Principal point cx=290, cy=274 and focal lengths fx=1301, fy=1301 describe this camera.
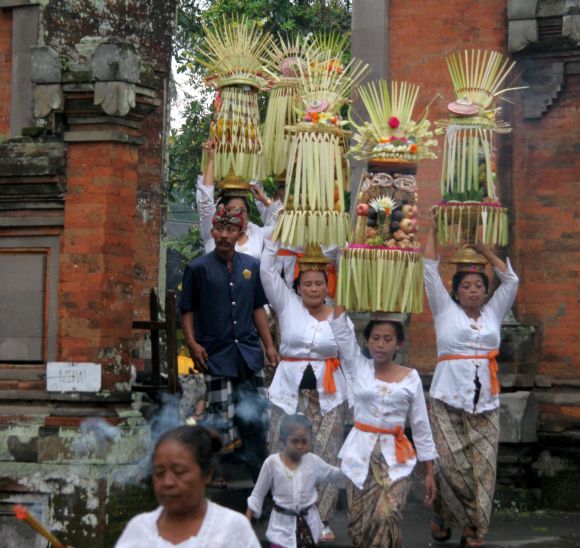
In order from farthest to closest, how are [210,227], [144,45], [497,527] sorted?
[144,45]
[497,527]
[210,227]

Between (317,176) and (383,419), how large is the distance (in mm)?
1584

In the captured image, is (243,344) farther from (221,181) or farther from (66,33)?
(66,33)

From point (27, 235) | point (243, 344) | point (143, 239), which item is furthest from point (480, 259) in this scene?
point (143, 239)

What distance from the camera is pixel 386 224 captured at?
25.7ft

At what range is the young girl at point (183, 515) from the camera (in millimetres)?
4188

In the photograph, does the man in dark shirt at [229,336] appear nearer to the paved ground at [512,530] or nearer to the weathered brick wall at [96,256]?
the weathered brick wall at [96,256]

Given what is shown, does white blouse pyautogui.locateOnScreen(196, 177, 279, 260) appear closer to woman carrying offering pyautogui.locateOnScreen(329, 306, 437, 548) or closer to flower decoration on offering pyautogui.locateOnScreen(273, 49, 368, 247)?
flower decoration on offering pyautogui.locateOnScreen(273, 49, 368, 247)

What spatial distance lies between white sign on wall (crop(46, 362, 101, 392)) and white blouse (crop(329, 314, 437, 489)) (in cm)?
185

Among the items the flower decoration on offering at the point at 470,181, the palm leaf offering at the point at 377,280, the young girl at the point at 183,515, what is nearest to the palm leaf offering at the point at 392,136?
the flower decoration on offering at the point at 470,181

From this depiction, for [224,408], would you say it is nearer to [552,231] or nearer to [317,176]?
[317,176]

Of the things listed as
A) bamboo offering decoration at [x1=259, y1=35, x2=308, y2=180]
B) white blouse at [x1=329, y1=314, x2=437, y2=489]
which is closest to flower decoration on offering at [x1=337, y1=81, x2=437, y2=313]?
white blouse at [x1=329, y1=314, x2=437, y2=489]

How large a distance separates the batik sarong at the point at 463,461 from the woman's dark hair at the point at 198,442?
4.20m

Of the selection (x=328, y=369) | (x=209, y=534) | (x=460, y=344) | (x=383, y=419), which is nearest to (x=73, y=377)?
(x=328, y=369)

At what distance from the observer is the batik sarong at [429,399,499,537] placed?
328 inches
